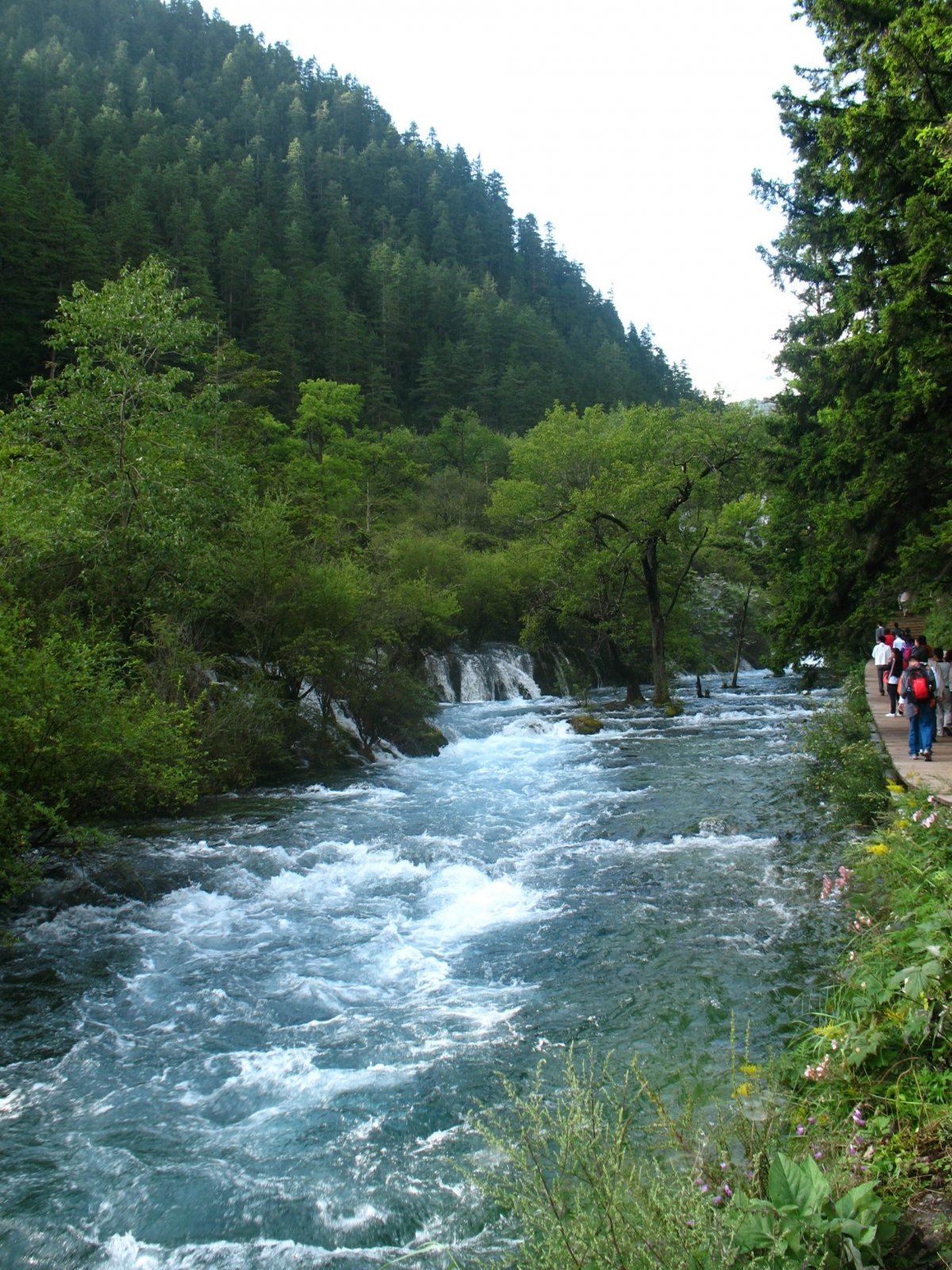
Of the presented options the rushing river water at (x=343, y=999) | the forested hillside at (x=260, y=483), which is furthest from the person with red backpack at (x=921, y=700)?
the forested hillside at (x=260, y=483)

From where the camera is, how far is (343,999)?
7953 mm

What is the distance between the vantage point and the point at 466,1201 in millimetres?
5066

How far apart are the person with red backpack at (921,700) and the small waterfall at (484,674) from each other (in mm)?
19512

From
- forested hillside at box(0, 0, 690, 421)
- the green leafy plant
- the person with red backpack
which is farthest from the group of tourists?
forested hillside at box(0, 0, 690, 421)

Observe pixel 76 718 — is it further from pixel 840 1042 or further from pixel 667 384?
pixel 667 384

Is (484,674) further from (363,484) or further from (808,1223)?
(808,1223)

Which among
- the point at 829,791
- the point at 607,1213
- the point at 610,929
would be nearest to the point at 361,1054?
the point at 610,929

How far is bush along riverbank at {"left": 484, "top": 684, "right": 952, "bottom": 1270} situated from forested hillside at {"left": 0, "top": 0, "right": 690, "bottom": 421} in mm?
40469

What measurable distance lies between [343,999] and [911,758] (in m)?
8.46

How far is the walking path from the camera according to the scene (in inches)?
349

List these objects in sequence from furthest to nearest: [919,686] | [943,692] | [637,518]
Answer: [637,518] < [943,692] < [919,686]

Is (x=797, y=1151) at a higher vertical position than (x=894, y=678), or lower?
lower

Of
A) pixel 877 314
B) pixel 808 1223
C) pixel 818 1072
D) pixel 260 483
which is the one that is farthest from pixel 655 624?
pixel 808 1223

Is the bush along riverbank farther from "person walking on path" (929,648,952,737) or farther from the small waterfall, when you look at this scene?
the small waterfall
